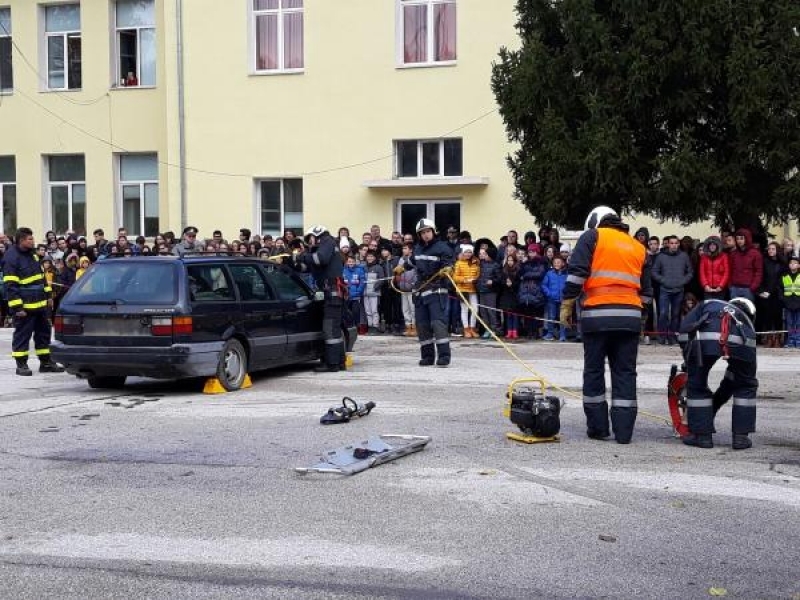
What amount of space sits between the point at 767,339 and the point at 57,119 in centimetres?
1891

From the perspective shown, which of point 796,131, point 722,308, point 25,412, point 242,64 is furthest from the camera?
point 242,64

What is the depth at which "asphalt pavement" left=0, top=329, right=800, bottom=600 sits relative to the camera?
6.01 m

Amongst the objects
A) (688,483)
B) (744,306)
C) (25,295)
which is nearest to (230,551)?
(688,483)

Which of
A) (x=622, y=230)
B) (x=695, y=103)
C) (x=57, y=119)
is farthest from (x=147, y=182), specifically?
(x=622, y=230)

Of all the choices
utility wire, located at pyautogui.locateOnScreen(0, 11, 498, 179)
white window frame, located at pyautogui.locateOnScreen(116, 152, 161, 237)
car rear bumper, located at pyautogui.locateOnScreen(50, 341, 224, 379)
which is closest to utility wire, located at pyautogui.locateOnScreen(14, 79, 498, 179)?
utility wire, located at pyautogui.locateOnScreen(0, 11, 498, 179)

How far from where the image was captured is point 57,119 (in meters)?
29.3

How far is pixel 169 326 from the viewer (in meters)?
12.5

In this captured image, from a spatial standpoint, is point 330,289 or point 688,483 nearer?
point 688,483

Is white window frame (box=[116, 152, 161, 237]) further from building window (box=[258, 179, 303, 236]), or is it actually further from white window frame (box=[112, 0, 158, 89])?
building window (box=[258, 179, 303, 236])

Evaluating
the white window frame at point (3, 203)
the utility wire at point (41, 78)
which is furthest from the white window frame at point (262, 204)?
the white window frame at point (3, 203)

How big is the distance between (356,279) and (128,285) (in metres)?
8.74

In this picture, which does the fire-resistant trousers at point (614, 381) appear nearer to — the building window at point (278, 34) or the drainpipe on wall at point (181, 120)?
the building window at point (278, 34)

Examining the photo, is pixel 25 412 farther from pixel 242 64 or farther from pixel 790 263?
pixel 242 64

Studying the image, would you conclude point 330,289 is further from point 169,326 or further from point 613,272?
point 613,272
